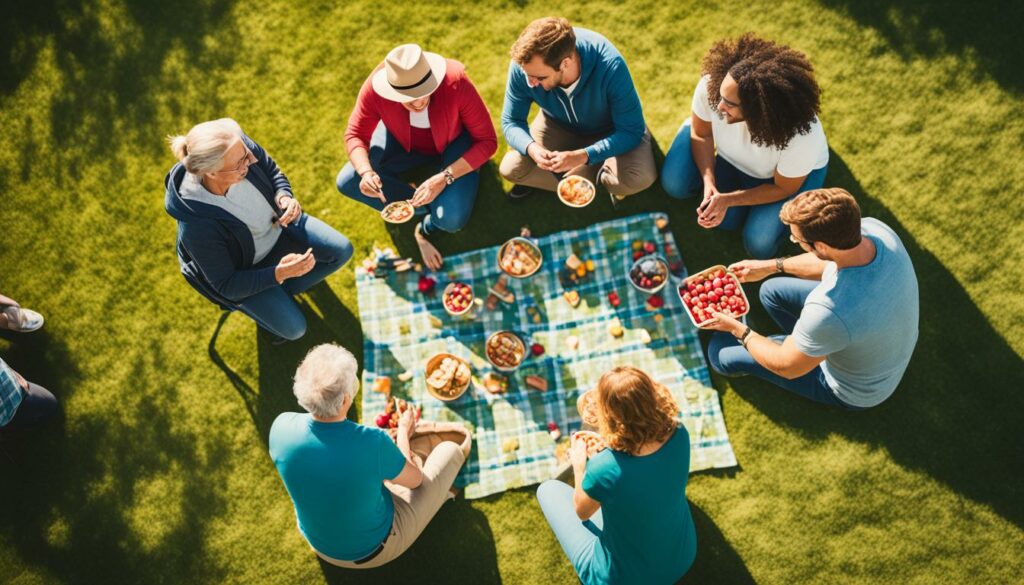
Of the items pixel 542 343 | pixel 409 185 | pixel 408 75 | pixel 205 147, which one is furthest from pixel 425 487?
pixel 408 75

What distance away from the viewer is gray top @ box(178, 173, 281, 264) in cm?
460

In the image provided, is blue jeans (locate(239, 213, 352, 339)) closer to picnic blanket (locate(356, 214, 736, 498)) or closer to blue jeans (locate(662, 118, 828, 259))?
picnic blanket (locate(356, 214, 736, 498))

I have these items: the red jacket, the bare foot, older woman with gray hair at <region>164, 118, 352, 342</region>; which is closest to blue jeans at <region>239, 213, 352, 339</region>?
older woman with gray hair at <region>164, 118, 352, 342</region>

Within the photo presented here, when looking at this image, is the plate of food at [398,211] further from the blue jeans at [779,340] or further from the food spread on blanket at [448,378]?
the blue jeans at [779,340]

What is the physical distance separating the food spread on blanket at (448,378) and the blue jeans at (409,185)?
1255mm

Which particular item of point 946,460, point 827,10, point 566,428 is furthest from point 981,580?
point 827,10

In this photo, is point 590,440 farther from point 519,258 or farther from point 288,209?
point 288,209

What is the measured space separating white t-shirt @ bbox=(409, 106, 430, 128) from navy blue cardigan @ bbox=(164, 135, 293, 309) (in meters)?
1.19

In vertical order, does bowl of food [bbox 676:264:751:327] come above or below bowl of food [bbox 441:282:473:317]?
above

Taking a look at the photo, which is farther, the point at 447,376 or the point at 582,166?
the point at 582,166

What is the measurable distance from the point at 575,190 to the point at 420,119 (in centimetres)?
144

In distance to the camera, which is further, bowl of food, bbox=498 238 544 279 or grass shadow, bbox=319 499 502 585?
bowl of food, bbox=498 238 544 279

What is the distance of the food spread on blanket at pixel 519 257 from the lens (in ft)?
18.4

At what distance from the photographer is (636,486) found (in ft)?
12.3
